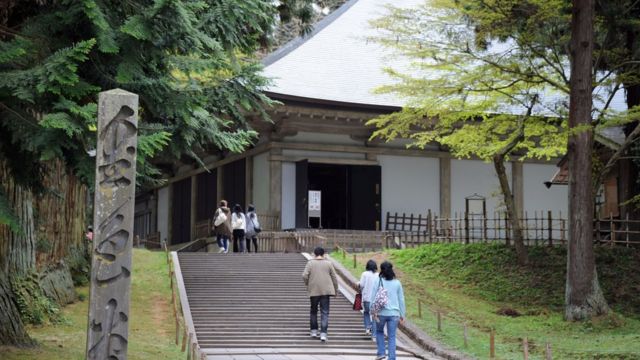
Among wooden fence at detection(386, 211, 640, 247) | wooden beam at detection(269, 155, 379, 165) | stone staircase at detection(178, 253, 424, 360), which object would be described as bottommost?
stone staircase at detection(178, 253, 424, 360)

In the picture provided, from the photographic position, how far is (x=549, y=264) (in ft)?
65.5

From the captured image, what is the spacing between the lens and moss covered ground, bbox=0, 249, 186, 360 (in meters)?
10.5

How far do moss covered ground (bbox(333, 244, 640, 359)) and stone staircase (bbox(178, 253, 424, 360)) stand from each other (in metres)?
1.53

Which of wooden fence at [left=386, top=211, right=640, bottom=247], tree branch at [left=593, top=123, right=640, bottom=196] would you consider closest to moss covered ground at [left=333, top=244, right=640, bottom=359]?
wooden fence at [left=386, top=211, right=640, bottom=247]

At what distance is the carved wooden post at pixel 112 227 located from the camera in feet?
25.2

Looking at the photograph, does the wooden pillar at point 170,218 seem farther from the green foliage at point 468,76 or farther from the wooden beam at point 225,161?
the green foliage at point 468,76

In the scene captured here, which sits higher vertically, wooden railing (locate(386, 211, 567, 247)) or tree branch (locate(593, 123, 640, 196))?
tree branch (locate(593, 123, 640, 196))

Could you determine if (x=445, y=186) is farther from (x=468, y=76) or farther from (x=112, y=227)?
(x=112, y=227)

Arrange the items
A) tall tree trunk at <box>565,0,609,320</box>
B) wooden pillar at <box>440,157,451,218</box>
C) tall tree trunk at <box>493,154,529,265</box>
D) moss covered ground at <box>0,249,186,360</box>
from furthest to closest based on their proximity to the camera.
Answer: wooden pillar at <box>440,157,451,218</box>
tall tree trunk at <box>493,154,529,265</box>
tall tree trunk at <box>565,0,609,320</box>
moss covered ground at <box>0,249,186,360</box>

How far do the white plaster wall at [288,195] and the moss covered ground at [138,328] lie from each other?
23.1ft

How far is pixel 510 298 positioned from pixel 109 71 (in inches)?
472

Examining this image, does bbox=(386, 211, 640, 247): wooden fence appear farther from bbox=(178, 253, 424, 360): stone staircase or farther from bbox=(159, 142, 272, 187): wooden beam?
bbox=(159, 142, 272, 187): wooden beam

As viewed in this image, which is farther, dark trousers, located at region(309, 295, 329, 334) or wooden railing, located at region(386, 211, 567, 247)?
wooden railing, located at region(386, 211, 567, 247)

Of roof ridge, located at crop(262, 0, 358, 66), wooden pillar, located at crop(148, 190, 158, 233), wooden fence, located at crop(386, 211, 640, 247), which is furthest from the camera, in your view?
wooden pillar, located at crop(148, 190, 158, 233)
